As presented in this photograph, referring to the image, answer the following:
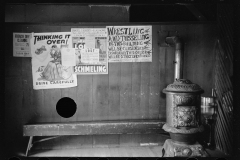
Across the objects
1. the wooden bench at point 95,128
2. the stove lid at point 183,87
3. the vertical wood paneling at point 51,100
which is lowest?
the wooden bench at point 95,128

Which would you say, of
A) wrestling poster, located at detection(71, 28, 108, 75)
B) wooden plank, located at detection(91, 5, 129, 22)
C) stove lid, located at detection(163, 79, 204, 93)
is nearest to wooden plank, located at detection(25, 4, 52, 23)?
wrestling poster, located at detection(71, 28, 108, 75)

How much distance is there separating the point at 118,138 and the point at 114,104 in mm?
718

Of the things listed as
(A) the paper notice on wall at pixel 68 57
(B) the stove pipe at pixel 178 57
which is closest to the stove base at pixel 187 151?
(B) the stove pipe at pixel 178 57

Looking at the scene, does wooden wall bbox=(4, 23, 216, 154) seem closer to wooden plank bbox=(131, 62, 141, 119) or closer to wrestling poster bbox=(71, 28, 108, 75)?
wooden plank bbox=(131, 62, 141, 119)

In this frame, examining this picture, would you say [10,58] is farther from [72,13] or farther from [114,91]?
[114,91]

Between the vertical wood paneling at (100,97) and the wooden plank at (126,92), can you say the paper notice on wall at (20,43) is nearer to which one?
the vertical wood paneling at (100,97)

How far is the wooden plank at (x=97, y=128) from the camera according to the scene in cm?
394

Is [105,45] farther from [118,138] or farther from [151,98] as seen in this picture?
[118,138]

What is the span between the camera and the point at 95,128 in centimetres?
400

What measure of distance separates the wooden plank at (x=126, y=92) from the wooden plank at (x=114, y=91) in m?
0.06

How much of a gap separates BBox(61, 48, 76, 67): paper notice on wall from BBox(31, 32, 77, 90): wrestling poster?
6 centimetres

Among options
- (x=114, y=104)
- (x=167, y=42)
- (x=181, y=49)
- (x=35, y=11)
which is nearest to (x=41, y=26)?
(x=35, y=11)

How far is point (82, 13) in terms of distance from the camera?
13.6 ft

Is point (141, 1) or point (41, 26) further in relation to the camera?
point (41, 26)
